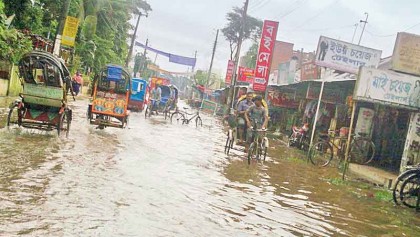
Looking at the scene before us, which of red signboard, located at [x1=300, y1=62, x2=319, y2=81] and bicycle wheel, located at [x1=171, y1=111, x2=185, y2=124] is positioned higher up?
red signboard, located at [x1=300, y1=62, x2=319, y2=81]

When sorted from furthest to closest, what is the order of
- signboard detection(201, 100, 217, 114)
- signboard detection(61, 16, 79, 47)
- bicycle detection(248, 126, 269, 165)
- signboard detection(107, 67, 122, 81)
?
signboard detection(201, 100, 217, 114)
signboard detection(61, 16, 79, 47)
signboard detection(107, 67, 122, 81)
bicycle detection(248, 126, 269, 165)

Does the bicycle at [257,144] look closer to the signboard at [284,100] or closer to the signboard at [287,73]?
the signboard at [287,73]

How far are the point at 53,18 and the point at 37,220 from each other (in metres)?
28.4

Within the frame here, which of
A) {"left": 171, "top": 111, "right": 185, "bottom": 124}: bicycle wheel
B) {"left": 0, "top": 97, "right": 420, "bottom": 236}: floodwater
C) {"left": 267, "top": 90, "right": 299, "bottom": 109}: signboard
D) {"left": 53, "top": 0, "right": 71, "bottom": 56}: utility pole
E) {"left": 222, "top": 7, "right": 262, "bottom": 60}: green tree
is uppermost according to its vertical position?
{"left": 222, "top": 7, "right": 262, "bottom": 60}: green tree

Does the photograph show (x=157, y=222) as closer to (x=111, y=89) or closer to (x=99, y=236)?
(x=99, y=236)

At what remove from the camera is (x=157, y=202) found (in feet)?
20.6

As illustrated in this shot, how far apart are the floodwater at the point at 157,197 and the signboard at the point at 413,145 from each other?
3075 mm

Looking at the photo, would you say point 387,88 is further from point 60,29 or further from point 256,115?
point 60,29

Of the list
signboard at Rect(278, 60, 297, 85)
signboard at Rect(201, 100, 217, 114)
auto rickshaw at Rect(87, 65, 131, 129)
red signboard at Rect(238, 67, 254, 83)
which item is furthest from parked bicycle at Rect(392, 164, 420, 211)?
signboard at Rect(201, 100, 217, 114)

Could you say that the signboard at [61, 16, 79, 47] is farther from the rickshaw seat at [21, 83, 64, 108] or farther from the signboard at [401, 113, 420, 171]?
the signboard at [401, 113, 420, 171]

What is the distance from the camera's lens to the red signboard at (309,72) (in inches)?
832

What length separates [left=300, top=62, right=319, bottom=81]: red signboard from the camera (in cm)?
2114

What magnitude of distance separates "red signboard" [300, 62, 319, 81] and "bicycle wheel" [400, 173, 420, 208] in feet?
38.5

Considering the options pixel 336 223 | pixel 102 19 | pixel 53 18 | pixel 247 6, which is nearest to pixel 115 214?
pixel 336 223
